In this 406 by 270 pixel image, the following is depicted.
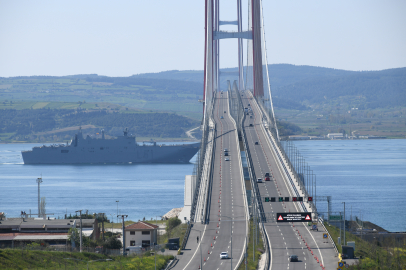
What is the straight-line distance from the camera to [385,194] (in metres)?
63.1

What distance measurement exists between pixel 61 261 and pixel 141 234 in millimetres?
8309

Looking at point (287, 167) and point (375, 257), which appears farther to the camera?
point (287, 167)

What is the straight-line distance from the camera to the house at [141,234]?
34125 millimetres

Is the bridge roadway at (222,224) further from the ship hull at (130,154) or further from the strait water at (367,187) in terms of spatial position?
the ship hull at (130,154)

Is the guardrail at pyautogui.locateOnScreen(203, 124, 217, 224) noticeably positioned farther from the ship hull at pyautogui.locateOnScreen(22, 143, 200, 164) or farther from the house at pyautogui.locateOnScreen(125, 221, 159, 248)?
the ship hull at pyautogui.locateOnScreen(22, 143, 200, 164)

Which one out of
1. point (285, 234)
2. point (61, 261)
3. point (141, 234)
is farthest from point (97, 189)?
point (61, 261)

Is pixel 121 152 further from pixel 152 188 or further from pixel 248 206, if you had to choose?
pixel 248 206

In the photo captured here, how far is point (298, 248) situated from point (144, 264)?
7891mm

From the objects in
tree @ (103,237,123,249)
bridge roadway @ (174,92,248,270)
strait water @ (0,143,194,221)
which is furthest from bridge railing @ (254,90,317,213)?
strait water @ (0,143,194,221)

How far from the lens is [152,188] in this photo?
7500 centimetres

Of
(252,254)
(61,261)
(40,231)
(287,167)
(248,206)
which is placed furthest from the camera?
(287,167)

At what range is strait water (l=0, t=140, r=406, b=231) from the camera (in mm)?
56094

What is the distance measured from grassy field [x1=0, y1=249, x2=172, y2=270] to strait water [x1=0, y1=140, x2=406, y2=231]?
977 inches

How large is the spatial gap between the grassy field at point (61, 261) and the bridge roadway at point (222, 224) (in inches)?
60.5
